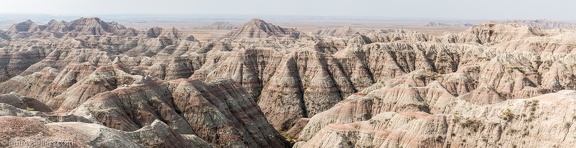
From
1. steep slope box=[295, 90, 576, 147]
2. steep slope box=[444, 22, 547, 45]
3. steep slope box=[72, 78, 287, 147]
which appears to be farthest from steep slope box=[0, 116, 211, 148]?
steep slope box=[444, 22, 547, 45]

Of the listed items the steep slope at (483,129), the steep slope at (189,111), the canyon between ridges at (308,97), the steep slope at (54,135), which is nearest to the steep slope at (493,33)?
the canyon between ridges at (308,97)

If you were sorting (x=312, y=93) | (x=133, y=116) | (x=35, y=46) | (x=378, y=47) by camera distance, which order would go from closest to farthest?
1. (x=133, y=116)
2. (x=312, y=93)
3. (x=378, y=47)
4. (x=35, y=46)

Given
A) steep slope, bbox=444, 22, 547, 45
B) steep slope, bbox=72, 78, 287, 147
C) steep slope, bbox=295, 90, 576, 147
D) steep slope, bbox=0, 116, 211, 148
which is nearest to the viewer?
steep slope, bbox=0, 116, 211, 148

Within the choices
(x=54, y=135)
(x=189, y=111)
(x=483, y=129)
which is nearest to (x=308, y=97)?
(x=189, y=111)

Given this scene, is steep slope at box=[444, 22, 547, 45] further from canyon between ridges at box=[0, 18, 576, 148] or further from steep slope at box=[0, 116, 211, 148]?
steep slope at box=[0, 116, 211, 148]

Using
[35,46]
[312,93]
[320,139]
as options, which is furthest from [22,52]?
[320,139]

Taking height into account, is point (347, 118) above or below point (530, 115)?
below

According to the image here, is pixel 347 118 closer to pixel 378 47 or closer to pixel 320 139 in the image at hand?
pixel 320 139

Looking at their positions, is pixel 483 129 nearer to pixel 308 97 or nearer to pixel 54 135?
pixel 54 135
